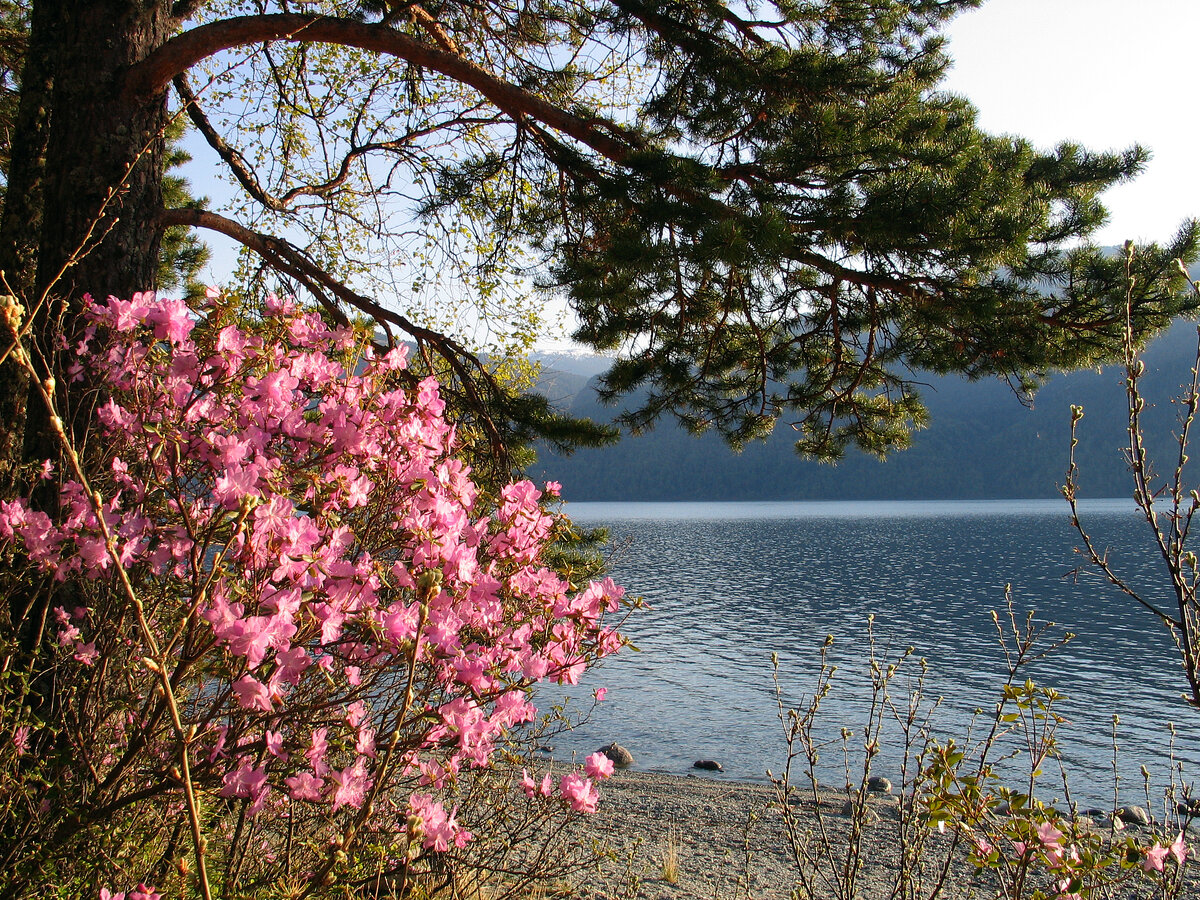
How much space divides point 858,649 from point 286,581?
860 inches

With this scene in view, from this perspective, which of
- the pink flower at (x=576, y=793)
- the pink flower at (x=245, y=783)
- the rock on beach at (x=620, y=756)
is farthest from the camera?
the rock on beach at (x=620, y=756)

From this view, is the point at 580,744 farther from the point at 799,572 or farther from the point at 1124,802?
the point at 799,572

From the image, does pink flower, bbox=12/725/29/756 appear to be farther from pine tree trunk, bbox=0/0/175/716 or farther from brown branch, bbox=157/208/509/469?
Answer: brown branch, bbox=157/208/509/469

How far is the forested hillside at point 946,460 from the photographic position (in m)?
123

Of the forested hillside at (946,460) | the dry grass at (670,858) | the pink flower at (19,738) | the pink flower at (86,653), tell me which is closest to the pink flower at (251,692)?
the pink flower at (86,653)

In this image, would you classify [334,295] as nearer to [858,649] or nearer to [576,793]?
[576,793]

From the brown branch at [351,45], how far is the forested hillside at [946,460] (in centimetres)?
10926

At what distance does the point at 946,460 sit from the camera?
467 ft

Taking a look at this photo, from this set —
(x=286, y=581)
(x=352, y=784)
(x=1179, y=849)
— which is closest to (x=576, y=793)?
(x=352, y=784)

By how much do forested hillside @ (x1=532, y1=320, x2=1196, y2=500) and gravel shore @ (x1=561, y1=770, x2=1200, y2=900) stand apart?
10326cm

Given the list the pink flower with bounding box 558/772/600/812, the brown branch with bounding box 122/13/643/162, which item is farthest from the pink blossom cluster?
the brown branch with bounding box 122/13/643/162

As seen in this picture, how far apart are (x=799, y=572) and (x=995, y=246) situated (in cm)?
3889

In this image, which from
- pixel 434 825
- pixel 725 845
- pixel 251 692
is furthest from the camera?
pixel 725 845

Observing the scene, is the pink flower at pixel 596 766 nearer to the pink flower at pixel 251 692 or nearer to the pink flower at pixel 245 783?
the pink flower at pixel 245 783
